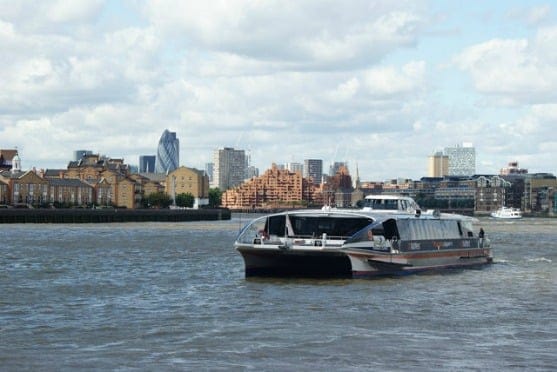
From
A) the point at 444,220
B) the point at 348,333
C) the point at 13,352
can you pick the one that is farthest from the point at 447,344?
the point at 444,220

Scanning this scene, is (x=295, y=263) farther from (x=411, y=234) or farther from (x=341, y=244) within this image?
(x=411, y=234)

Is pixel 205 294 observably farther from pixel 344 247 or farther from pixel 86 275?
pixel 86 275

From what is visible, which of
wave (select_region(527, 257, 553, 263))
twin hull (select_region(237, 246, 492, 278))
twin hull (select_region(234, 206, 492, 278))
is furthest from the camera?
wave (select_region(527, 257, 553, 263))

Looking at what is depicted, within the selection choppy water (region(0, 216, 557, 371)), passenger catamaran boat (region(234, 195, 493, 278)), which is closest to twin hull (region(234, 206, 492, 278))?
passenger catamaran boat (region(234, 195, 493, 278))

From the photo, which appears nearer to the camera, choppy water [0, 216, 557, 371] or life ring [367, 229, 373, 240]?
choppy water [0, 216, 557, 371]

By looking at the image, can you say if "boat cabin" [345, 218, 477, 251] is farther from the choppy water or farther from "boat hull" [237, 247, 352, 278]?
the choppy water

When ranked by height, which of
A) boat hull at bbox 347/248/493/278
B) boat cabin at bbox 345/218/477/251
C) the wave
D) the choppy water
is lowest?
the choppy water

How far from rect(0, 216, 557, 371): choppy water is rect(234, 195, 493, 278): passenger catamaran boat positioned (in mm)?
1073

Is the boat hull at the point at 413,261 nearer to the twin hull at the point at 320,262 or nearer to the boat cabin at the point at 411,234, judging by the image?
the twin hull at the point at 320,262

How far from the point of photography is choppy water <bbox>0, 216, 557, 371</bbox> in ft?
97.1

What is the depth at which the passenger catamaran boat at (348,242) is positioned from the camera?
5203 cm

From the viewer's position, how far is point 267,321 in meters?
37.2

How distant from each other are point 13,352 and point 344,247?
23.7m

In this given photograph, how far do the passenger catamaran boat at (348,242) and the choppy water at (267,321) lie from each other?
1073 mm
